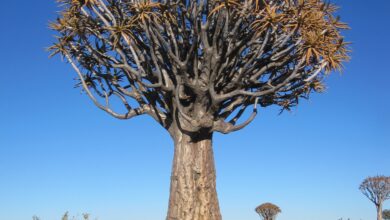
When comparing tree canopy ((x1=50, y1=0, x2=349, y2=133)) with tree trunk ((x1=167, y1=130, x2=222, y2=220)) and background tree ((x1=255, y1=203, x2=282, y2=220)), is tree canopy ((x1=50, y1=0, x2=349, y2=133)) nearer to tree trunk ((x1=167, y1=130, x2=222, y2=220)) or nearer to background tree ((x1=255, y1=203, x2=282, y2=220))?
tree trunk ((x1=167, y1=130, x2=222, y2=220))

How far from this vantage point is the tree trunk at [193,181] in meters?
8.81

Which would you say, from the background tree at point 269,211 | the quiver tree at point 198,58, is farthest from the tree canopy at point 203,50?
the background tree at point 269,211

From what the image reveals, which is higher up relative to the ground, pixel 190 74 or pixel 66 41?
pixel 66 41

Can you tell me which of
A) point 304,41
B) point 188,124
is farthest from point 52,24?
point 304,41

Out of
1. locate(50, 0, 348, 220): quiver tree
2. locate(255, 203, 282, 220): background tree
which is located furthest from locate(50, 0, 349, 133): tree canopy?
locate(255, 203, 282, 220): background tree

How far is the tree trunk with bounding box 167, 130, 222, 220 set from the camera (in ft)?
28.9

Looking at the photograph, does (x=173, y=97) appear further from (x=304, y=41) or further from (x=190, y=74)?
(x=304, y=41)

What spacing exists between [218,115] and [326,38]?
7.59 feet

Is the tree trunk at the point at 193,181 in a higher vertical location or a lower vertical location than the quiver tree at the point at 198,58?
lower

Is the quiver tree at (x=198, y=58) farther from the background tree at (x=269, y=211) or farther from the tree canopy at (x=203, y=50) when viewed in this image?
the background tree at (x=269, y=211)

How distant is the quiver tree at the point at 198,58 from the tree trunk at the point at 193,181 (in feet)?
0.06

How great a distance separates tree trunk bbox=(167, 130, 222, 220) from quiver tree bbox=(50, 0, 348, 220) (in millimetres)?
17

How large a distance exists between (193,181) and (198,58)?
7.40 ft

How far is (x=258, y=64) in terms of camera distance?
962 centimetres
